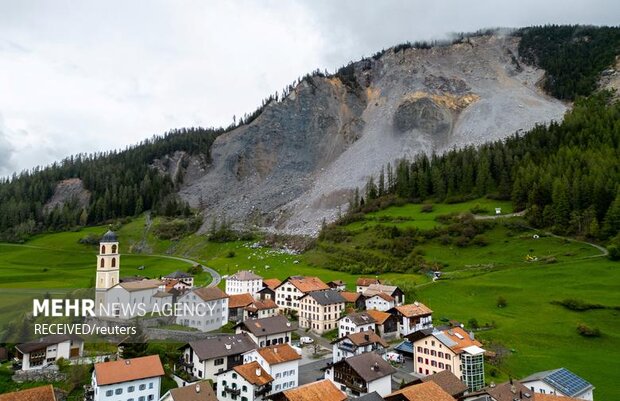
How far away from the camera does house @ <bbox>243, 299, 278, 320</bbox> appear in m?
70.9

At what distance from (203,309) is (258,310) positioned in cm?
982

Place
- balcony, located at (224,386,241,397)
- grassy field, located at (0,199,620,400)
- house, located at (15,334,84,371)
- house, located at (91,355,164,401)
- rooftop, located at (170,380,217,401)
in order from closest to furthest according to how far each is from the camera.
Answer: rooftop, located at (170,380,217,401)
house, located at (91,355,164,401)
balcony, located at (224,386,241,397)
house, located at (15,334,84,371)
grassy field, located at (0,199,620,400)

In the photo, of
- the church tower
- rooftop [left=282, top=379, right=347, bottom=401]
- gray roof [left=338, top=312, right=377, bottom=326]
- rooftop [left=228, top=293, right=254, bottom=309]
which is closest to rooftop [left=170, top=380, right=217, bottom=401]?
rooftop [left=282, top=379, right=347, bottom=401]

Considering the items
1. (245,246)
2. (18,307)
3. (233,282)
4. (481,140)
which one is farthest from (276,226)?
(18,307)

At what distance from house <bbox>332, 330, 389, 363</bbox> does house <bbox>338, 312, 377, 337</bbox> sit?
252 inches

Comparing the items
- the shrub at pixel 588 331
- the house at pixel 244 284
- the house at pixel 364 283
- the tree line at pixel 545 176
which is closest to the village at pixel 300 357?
the house at pixel 364 283

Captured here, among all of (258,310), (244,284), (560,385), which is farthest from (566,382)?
(244,284)

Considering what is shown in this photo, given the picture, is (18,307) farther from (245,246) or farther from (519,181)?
(519,181)

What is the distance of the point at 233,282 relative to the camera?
300 feet

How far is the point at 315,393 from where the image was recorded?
3912 centimetres

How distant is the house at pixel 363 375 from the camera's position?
44.8m

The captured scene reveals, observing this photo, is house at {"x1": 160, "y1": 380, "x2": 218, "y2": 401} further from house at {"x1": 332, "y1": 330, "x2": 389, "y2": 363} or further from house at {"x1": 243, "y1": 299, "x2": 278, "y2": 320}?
house at {"x1": 243, "y1": 299, "x2": 278, "y2": 320}

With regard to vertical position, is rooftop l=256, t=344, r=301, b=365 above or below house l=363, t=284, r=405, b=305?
below

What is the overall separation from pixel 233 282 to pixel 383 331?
121 feet
